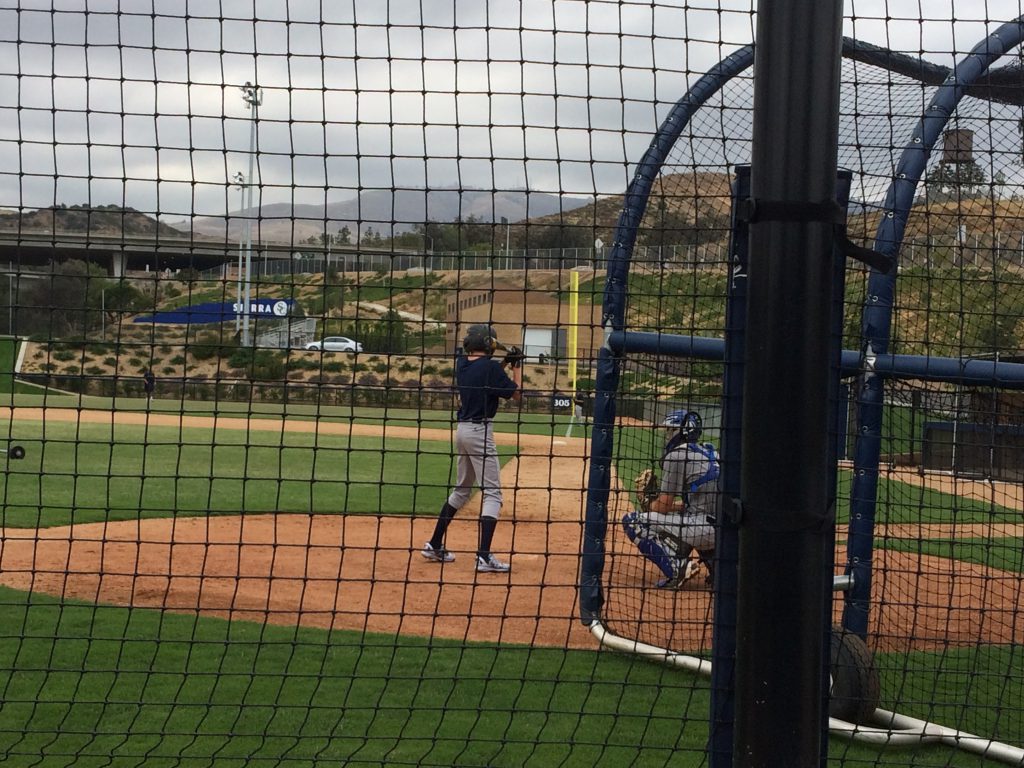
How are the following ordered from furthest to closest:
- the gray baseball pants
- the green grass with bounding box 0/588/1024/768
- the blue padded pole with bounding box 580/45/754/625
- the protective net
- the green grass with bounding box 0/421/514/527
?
1. the green grass with bounding box 0/421/514/527
2. the gray baseball pants
3. the blue padded pole with bounding box 580/45/754/625
4. the protective net
5. the green grass with bounding box 0/588/1024/768

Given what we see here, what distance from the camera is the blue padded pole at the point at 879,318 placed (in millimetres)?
5348

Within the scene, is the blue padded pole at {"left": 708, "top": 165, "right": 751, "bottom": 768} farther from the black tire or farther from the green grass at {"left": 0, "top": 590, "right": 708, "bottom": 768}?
the black tire

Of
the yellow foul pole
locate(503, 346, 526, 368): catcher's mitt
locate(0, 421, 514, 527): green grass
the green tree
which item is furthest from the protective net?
locate(0, 421, 514, 527): green grass

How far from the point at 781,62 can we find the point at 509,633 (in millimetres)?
4968

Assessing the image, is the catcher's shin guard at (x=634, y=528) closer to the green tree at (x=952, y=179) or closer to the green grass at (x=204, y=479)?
the green grass at (x=204, y=479)

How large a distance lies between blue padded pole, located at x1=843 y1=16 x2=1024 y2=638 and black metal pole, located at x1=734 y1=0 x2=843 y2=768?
8.90ft

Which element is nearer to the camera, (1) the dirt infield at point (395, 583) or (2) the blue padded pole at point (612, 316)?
(2) the blue padded pole at point (612, 316)

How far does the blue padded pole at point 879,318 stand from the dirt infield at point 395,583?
283mm

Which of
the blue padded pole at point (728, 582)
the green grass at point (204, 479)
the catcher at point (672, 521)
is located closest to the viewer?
the blue padded pole at point (728, 582)

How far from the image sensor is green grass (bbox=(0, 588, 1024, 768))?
4406 millimetres

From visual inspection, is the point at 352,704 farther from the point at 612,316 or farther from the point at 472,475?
the point at 472,475

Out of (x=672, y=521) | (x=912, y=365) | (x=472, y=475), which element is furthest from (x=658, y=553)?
(x=912, y=365)

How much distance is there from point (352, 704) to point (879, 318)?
10.6 ft

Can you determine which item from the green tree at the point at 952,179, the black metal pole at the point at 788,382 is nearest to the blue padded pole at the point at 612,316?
the green tree at the point at 952,179
